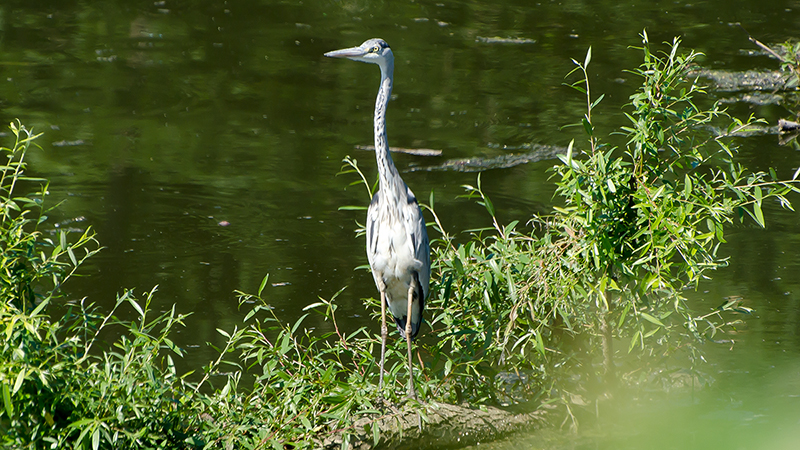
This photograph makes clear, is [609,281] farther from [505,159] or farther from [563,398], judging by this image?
[505,159]

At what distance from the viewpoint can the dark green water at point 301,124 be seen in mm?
5445

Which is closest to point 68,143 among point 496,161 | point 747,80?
point 496,161

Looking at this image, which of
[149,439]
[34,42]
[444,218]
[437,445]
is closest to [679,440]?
[149,439]

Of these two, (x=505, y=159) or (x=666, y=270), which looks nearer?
(x=666, y=270)

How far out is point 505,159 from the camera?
25.3 feet

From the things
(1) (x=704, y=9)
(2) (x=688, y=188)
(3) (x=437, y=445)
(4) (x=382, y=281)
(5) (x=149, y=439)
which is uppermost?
(1) (x=704, y=9)

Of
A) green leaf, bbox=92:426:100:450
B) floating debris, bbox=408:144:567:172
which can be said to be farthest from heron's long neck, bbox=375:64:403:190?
floating debris, bbox=408:144:567:172

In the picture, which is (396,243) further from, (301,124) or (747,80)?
(747,80)

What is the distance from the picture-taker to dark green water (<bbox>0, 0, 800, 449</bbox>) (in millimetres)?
5445

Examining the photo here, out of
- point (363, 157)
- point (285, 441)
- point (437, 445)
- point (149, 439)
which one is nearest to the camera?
point (149, 439)

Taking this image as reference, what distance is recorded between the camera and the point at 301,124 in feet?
27.3

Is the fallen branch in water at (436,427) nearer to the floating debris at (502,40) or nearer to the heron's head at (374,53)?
the heron's head at (374,53)

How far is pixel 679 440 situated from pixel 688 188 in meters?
2.69

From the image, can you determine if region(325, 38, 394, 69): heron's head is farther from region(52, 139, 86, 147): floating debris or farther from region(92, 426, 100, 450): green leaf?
region(52, 139, 86, 147): floating debris
